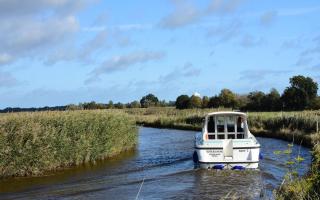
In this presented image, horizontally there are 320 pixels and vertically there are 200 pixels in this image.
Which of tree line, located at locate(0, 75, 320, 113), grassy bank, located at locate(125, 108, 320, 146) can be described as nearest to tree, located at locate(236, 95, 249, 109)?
tree line, located at locate(0, 75, 320, 113)

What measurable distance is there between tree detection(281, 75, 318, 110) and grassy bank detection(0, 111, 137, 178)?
52316 millimetres

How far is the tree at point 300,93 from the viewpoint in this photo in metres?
76.5

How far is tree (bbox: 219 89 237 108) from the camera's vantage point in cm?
8776


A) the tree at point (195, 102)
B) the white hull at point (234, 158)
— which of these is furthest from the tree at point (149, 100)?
the white hull at point (234, 158)

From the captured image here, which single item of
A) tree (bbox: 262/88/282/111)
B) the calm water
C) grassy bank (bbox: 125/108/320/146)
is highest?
tree (bbox: 262/88/282/111)

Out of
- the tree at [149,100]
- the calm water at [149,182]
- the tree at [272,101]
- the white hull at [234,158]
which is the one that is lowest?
the calm water at [149,182]

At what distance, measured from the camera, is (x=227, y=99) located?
88.6 m

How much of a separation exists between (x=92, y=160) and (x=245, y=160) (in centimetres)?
821

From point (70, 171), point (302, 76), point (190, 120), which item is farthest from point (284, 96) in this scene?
point (70, 171)

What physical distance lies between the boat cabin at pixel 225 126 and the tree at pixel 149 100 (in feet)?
309

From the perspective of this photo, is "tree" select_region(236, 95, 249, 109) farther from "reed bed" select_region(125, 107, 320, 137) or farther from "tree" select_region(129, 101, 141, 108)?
"tree" select_region(129, 101, 141, 108)

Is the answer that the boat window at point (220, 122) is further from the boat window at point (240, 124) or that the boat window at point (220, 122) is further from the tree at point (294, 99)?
the tree at point (294, 99)

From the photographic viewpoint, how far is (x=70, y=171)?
22859mm

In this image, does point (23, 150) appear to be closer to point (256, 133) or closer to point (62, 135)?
point (62, 135)
